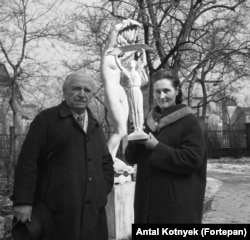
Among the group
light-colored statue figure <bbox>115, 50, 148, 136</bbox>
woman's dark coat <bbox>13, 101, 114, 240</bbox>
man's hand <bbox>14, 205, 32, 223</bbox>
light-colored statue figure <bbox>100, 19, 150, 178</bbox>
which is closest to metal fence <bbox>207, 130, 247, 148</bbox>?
light-colored statue figure <bbox>115, 50, 148, 136</bbox>

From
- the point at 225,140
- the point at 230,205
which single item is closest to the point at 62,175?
the point at 230,205

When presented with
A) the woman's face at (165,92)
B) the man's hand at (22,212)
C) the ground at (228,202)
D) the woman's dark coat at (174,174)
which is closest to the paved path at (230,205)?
the ground at (228,202)

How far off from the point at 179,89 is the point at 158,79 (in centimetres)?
17

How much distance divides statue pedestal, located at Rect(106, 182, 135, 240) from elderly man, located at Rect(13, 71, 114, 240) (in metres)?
1.82

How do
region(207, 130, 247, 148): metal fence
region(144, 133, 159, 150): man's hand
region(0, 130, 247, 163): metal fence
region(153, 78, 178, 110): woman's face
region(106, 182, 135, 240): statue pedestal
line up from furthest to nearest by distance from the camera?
1. region(207, 130, 247, 148): metal fence
2. region(0, 130, 247, 163): metal fence
3. region(106, 182, 135, 240): statue pedestal
4. region(153, 78, 178, 110): woman's face
5. region(144, 133, 159, 150): man's hand

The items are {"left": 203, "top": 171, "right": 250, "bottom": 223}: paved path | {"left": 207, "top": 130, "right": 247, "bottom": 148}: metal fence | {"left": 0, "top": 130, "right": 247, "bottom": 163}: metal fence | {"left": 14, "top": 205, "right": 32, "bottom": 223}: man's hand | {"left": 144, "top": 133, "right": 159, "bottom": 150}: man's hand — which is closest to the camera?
{"left": 14, "top": 205, "right": 32, "bottom": 223}: man's hand

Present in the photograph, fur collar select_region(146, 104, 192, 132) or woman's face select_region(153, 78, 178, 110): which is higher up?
woman's face select_region(153, 78, 178, 110)

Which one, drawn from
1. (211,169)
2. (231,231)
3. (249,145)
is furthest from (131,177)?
(249,145)

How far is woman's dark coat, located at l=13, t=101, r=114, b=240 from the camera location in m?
2.35

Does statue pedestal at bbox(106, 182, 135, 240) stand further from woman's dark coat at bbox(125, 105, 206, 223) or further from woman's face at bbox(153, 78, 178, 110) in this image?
woman's face at bbox(153, 78, 178, 110)

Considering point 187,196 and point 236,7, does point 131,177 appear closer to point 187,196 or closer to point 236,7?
point 187,196

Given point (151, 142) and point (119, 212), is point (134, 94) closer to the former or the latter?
point (119, 212)

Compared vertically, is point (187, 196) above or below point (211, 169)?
above

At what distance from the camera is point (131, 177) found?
4.97m
